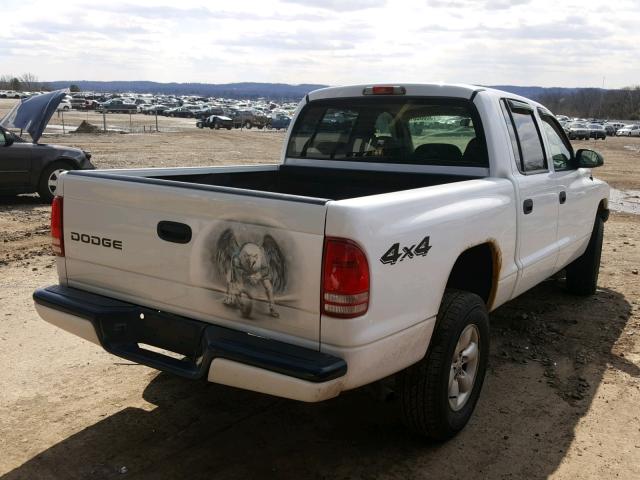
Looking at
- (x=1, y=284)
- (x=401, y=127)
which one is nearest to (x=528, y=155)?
(x=401, y=127)

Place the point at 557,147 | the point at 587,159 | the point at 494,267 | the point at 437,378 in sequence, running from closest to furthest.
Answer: the point at 437,378, the point at 494,267, the point at 557,147, the point at 587,159

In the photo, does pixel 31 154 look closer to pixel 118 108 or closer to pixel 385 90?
pixel 385 90

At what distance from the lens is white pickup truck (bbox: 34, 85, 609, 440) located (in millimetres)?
2734

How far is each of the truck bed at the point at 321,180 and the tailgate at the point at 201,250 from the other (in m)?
1.05

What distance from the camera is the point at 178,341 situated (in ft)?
10.3

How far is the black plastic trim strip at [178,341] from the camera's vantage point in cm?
272

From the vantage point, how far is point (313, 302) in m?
2.74

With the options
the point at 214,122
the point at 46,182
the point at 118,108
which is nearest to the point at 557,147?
the point at 46,182

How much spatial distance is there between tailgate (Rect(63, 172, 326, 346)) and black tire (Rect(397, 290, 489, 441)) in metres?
0.80

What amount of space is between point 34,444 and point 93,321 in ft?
2.69

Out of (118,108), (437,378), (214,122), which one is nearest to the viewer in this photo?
(437,378)

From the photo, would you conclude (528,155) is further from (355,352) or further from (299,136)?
(355,352)

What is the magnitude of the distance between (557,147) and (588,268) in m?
1.57

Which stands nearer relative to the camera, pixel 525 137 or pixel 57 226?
pixel 57 226
